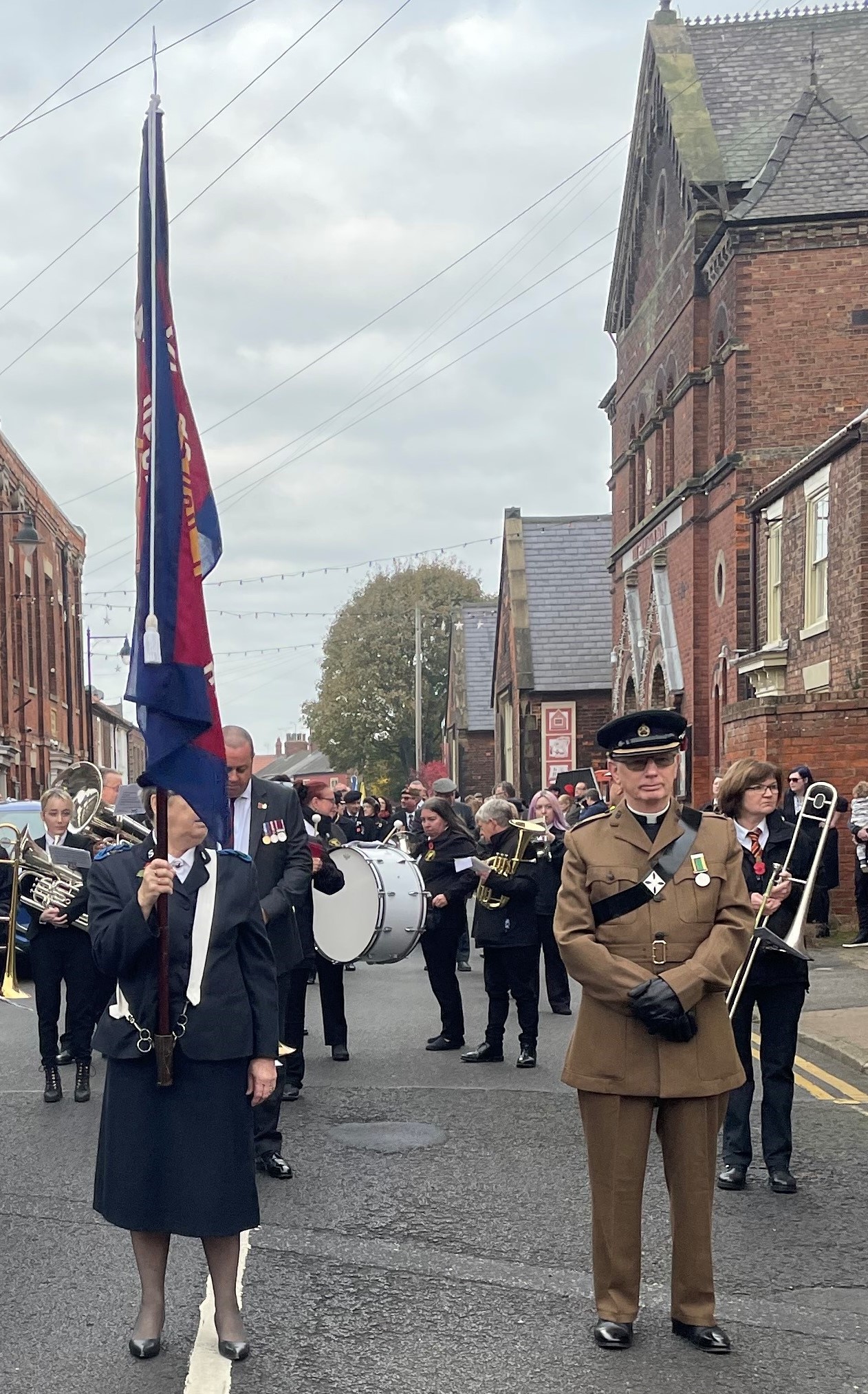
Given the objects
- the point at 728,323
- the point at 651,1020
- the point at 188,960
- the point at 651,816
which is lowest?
the point at 651,1020

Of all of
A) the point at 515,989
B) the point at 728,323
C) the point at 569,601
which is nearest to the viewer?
the point at 515,989

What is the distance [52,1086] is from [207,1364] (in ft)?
15.5

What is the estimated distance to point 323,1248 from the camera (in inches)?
239

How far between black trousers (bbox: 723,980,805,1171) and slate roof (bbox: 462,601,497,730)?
49825 millimetres

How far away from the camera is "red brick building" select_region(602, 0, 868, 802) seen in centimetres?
2462

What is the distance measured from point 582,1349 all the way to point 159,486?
10.2ft

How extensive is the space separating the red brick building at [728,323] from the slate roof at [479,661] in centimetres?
2514

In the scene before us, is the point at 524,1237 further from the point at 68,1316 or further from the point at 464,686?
the point at 464,686

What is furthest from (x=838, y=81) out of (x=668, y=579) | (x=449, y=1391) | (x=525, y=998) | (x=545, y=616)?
(x=449, y=1391)

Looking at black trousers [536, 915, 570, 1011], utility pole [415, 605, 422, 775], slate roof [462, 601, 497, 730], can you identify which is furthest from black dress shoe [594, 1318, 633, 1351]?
utility pole [415, 605, 422, 775]

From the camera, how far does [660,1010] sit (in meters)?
4.81

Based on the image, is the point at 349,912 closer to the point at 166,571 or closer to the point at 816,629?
the point at 166,571

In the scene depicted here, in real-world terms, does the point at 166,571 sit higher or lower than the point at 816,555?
lower

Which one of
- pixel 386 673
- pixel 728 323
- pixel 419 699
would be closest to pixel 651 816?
pixel 728 323
